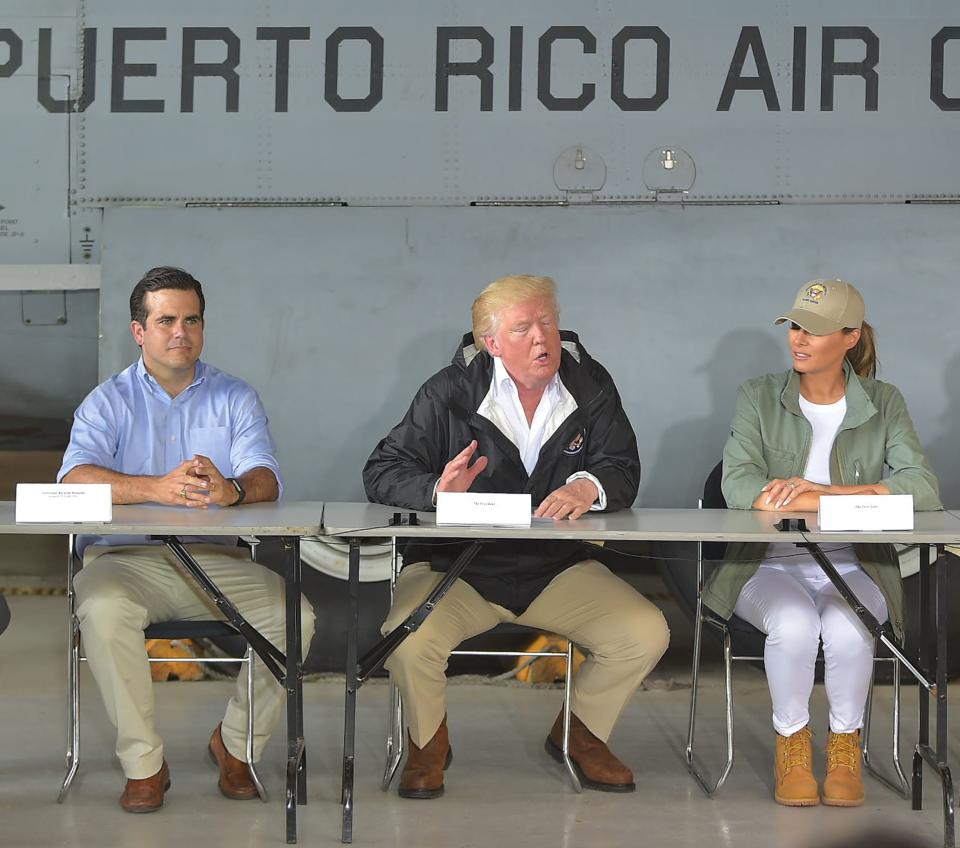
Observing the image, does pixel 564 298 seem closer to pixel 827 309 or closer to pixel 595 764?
pixel 827 309

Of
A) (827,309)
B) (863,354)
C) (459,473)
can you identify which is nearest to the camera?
(459,473)

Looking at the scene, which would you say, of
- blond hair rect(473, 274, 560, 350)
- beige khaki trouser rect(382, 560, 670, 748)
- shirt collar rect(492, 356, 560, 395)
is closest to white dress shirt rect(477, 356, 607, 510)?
shirt collar rect(492, 356, 560, 395)

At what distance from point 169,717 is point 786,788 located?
213 cm

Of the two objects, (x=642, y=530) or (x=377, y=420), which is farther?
(x=377, y=420)

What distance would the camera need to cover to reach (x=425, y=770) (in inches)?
133

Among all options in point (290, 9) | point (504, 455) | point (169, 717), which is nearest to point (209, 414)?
point (504, 455)

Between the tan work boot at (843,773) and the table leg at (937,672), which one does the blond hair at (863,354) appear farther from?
the tan work boot at (843,773)

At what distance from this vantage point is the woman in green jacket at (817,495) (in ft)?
11.0

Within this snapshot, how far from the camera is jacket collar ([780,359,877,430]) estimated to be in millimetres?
3621

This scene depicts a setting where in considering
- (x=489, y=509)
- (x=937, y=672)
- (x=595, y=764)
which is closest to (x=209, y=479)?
(x=489, y=509)

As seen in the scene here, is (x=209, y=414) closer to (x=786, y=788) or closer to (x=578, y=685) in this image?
(x=578, y=685)

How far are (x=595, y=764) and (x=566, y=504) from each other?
0.82 metres

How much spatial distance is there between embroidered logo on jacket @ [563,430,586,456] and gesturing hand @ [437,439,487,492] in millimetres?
361

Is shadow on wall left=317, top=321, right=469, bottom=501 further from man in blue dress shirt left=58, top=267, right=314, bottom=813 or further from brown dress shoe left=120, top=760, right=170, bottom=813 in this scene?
brown dress shoe left=120, top=760, right=170, bottom=813
